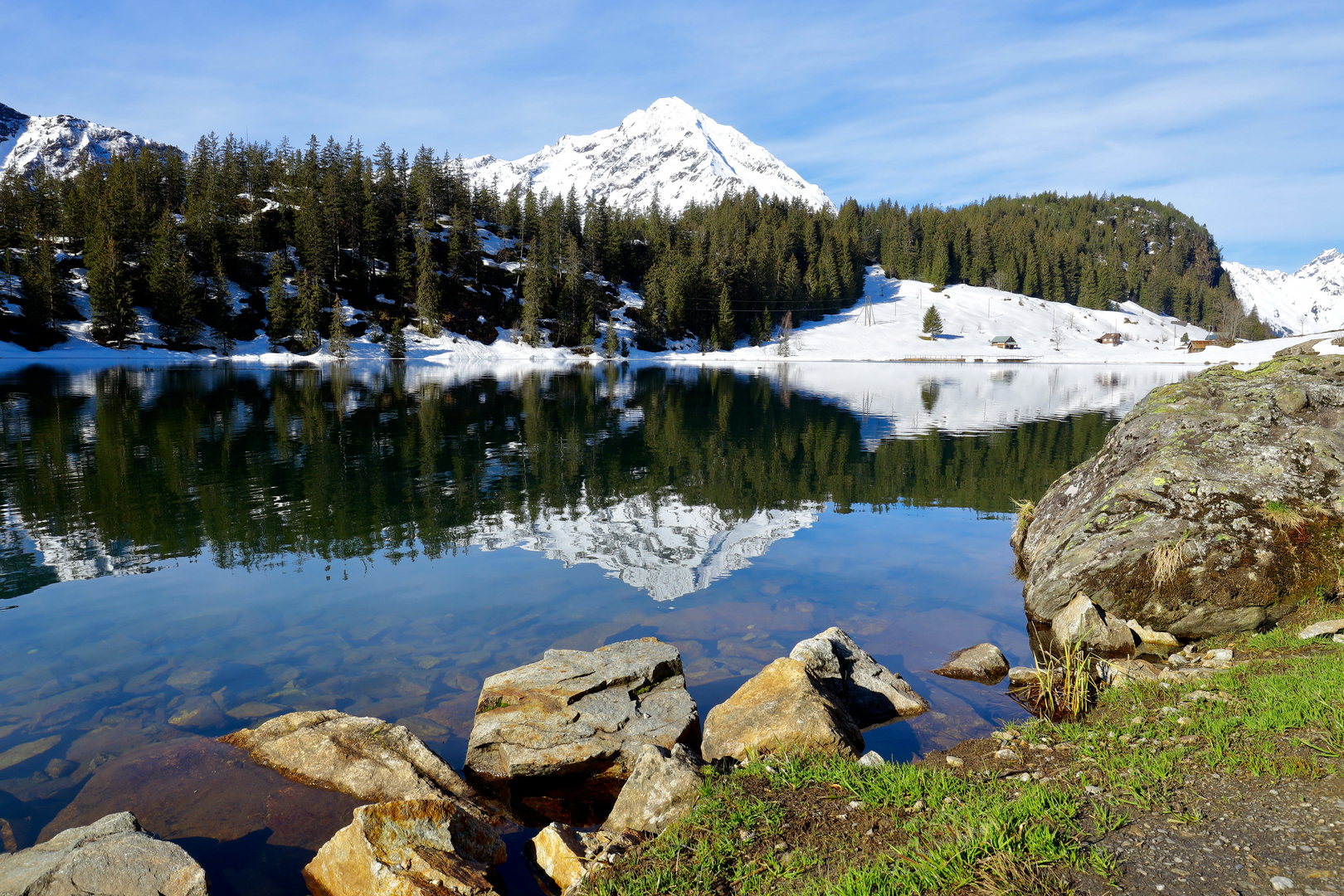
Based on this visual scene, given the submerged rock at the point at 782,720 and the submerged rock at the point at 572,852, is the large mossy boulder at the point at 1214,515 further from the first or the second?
the submerged rock at the point at 572,852

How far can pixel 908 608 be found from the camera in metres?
13.7

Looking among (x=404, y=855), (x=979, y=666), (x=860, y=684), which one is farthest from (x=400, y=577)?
(x=979, y=666)

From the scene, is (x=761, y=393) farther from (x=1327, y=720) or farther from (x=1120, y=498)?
(x=1327, y=720)

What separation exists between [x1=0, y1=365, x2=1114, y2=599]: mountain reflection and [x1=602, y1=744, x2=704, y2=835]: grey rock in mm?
7458

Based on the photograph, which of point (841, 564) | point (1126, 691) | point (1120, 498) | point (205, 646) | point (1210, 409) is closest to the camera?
point (1126, 691)

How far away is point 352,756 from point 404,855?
8.37ft

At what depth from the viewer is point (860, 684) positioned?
9719 millimetres

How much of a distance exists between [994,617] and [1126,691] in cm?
510

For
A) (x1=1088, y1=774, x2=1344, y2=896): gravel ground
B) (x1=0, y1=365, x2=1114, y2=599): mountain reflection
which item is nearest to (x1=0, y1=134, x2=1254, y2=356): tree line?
(x1=0, y1=365, x2=1114, y2=599): mountain reflection

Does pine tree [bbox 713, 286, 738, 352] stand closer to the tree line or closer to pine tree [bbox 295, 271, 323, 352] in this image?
the tree line

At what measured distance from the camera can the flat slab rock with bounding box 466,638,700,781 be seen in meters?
8.32

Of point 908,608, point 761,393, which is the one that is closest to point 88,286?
point 761,393

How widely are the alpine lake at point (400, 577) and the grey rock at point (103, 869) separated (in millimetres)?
1017

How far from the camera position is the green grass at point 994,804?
4.74 meters
